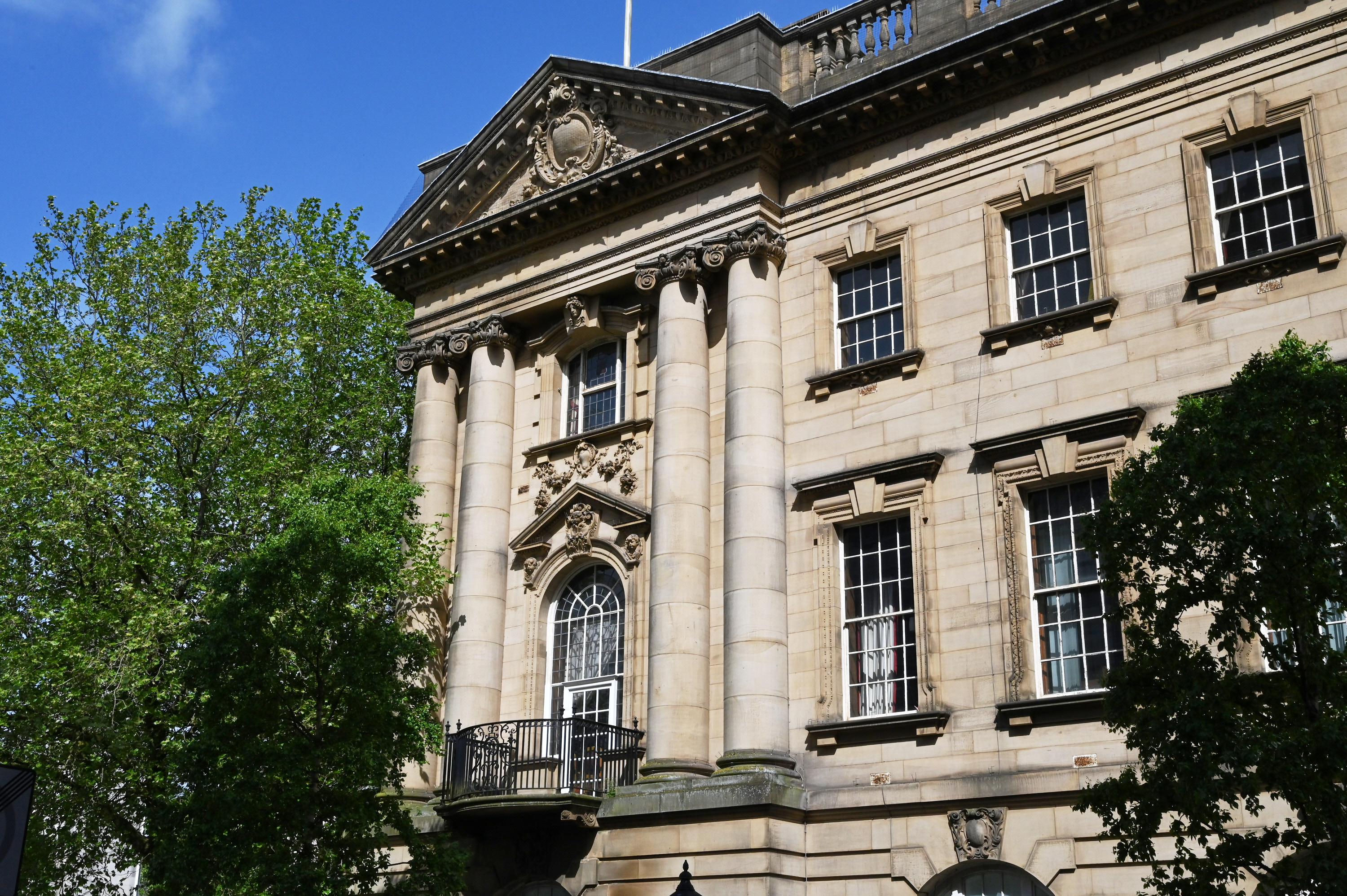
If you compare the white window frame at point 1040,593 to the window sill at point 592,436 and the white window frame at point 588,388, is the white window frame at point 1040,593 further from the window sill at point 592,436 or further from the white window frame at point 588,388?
the white window frame at point 588,388

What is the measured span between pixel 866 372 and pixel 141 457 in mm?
14245

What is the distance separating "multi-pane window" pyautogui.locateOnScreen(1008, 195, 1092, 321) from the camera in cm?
2088

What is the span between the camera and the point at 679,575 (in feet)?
73.6

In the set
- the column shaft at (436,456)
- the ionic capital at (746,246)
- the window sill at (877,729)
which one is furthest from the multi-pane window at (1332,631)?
the column shaft at (436,456)

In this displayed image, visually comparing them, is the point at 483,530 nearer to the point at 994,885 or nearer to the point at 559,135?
the point at 559,135

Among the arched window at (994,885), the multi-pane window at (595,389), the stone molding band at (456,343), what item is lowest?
the arched window at (994,885)

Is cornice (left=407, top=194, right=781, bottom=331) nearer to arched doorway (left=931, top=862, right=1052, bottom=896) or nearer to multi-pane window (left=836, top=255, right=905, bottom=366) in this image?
multi-pane window (left=836, top=255, right=905, bottom=366)

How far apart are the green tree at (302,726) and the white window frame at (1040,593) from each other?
8414mm

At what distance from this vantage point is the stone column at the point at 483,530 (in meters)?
24.6

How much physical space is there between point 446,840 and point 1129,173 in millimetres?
14140

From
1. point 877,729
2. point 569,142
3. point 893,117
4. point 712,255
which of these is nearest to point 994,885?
point 877,729

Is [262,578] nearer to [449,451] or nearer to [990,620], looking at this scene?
[449,451]

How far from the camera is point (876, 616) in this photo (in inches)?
827

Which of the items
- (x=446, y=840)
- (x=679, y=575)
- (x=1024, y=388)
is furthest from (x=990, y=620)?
(x=446, y=840)
